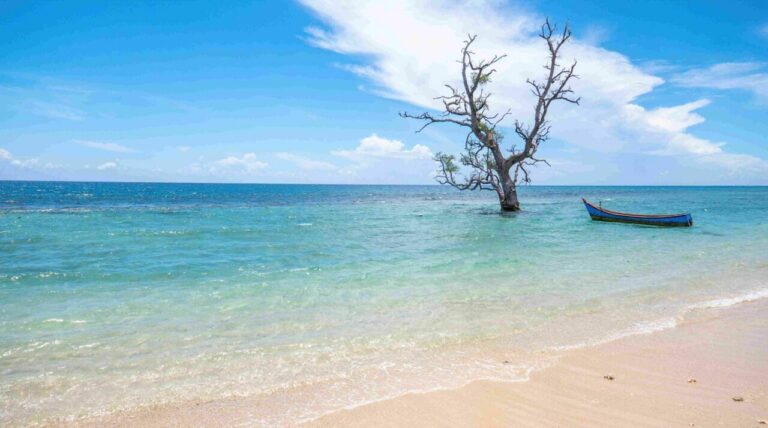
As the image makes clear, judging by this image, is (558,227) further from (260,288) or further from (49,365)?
(49,365)

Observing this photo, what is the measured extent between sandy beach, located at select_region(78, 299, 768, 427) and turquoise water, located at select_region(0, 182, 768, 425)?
0.93ft

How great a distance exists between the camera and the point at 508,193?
35.6 metres

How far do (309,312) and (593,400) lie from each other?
523 cm

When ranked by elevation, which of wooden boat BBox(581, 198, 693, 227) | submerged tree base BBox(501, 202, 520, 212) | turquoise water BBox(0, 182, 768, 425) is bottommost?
turquoise water BBox(0, 182, 768, 425)

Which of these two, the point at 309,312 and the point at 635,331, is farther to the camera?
the point at 309,312

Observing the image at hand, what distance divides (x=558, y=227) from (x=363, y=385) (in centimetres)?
2358

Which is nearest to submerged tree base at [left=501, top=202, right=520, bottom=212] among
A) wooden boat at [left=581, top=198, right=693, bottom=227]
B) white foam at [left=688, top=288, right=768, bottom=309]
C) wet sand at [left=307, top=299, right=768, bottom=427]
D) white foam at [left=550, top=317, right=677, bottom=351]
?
wooden boat at [left=581, top=198, right=693, bottom=227]

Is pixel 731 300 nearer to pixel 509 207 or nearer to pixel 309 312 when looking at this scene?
pixel 309 312

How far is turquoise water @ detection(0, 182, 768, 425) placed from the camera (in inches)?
213

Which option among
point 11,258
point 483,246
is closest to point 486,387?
point 483,246

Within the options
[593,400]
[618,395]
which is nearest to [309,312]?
[593,400]

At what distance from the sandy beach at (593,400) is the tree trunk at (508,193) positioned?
29.1 meters

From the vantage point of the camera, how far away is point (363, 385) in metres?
5.36

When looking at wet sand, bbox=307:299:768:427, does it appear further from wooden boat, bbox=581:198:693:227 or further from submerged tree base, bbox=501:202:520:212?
submerged tree base, bbox=501:202:520:212
